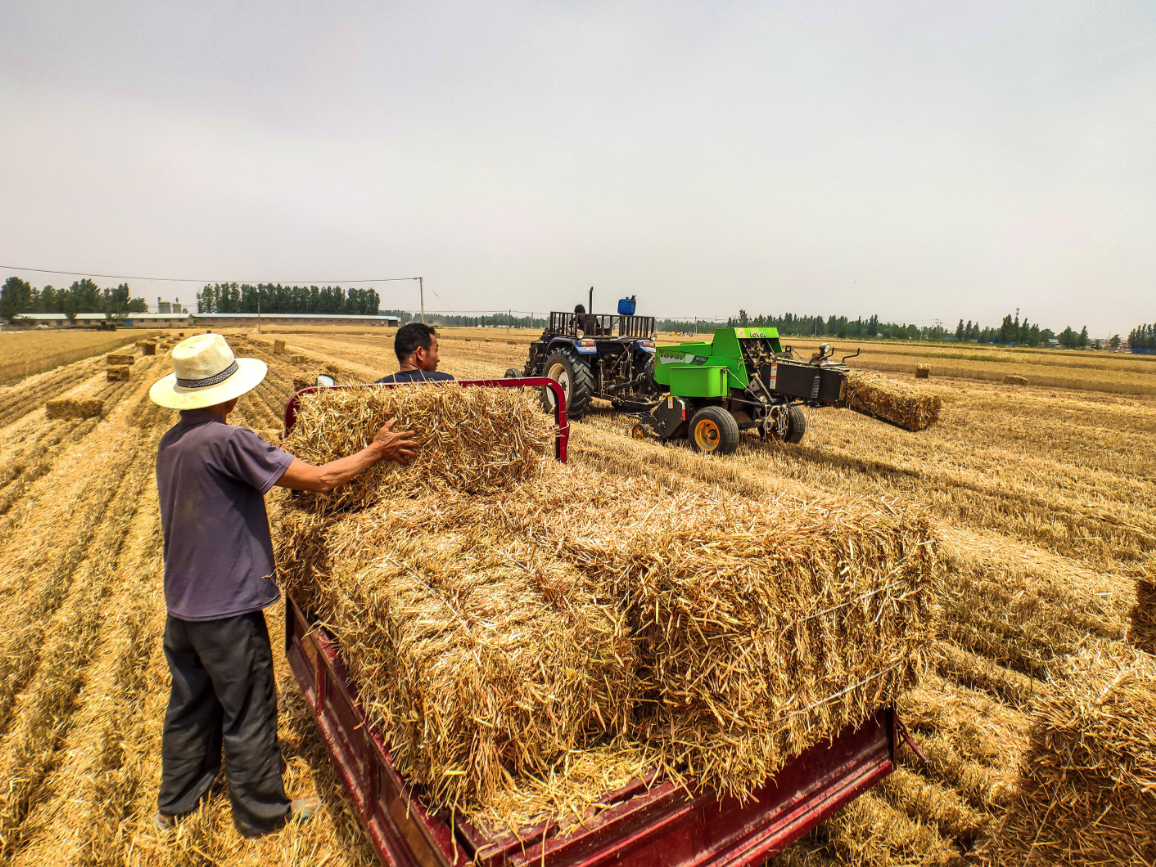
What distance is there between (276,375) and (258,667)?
17.9m

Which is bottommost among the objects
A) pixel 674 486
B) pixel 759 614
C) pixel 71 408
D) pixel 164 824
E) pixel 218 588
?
pixel 164 824

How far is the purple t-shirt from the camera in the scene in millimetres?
2346

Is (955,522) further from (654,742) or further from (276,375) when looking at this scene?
(276,375)

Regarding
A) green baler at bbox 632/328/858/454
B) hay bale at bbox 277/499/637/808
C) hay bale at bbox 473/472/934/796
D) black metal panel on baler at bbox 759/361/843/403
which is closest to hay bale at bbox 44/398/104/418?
green baler at bbox 632/328/858/454

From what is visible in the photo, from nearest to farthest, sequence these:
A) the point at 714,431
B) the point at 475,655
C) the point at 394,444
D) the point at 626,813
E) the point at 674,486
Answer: the point at 626,813, the point at 475,655, the point at 394,444, the point at 674,486, the point at 714,431

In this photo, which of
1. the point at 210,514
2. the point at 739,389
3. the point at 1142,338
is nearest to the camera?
the point at 210,514

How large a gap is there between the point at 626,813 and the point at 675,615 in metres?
0.58

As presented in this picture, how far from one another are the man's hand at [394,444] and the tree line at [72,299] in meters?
116

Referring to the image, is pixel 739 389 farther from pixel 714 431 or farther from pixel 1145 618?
pixel 1145 618

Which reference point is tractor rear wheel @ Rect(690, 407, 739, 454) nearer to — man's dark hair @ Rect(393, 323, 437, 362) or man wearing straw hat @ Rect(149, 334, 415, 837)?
man's dark hair @ Rect(393, 323, 437, 362)

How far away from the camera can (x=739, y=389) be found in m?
8.66

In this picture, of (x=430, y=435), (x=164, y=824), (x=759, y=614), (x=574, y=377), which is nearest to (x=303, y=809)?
(x=164, y=824)

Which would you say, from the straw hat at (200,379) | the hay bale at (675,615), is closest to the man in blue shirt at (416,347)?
the straw hat at (200,379)

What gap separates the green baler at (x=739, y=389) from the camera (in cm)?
807
